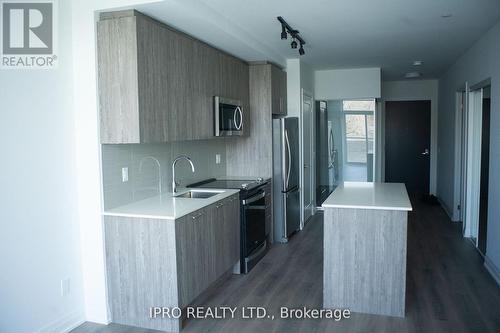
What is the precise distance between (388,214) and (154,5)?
2.39 meters

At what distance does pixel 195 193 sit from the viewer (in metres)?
4.33

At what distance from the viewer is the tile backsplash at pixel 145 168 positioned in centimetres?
329

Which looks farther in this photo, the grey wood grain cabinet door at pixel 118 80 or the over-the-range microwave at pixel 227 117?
the over-the-range microwave at pixel 227 117

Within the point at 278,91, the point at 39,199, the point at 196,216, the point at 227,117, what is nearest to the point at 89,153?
the point at 39,199

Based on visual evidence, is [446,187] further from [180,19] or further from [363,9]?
[180,19]

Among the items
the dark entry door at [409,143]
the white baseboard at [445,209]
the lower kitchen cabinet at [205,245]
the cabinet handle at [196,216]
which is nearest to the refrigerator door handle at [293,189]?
the lower kitchen cabinet at [205,245]

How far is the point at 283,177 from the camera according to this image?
5449 millimetres

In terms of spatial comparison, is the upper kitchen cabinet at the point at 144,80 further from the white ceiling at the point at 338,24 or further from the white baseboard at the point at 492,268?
the white baseboard at the point at 492,268

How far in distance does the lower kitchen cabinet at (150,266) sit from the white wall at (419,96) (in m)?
6.42

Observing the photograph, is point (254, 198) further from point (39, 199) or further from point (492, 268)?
point (492, 268)

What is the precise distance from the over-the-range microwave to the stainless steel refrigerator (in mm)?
620

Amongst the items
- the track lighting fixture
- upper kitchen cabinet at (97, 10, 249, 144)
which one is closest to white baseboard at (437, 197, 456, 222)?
the track lighting fixture

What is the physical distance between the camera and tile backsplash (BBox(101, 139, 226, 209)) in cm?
329

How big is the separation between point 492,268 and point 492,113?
1.61 meters
